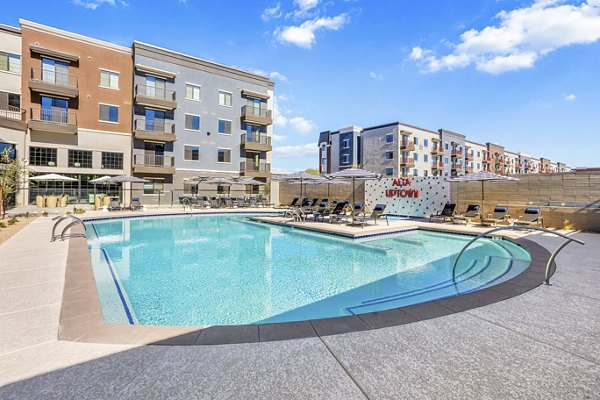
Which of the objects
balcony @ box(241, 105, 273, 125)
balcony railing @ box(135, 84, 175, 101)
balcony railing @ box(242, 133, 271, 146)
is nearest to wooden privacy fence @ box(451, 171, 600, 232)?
balcony railing @ box(242, 133, 271, 146)

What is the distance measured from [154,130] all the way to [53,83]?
7254mm

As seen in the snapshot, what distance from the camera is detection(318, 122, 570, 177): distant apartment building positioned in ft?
143

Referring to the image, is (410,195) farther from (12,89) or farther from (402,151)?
(402,151)

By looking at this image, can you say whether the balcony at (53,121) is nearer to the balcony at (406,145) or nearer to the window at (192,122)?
the window at (192,122)

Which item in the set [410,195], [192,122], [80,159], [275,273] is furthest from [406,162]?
[275,273]

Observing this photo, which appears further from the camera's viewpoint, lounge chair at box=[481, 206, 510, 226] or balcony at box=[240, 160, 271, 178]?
balcony at box=[240, 160, 271, 178]

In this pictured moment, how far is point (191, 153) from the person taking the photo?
90.4 ft

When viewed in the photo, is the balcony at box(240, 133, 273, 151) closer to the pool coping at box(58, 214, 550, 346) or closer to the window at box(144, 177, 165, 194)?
the window at box(144, 177, 165, 194)

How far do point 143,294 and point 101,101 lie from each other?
24.5 meters

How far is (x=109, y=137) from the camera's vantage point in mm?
24016

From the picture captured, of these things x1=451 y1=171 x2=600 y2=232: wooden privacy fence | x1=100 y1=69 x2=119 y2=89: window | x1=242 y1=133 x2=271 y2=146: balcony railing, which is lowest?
x1=451 y1=171 x2=600 y2=232: wooden privacy fence

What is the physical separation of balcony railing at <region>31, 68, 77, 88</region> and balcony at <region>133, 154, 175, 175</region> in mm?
6884

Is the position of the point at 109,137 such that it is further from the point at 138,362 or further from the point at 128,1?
the point at 138,362

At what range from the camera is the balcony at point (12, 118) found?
762 inches
